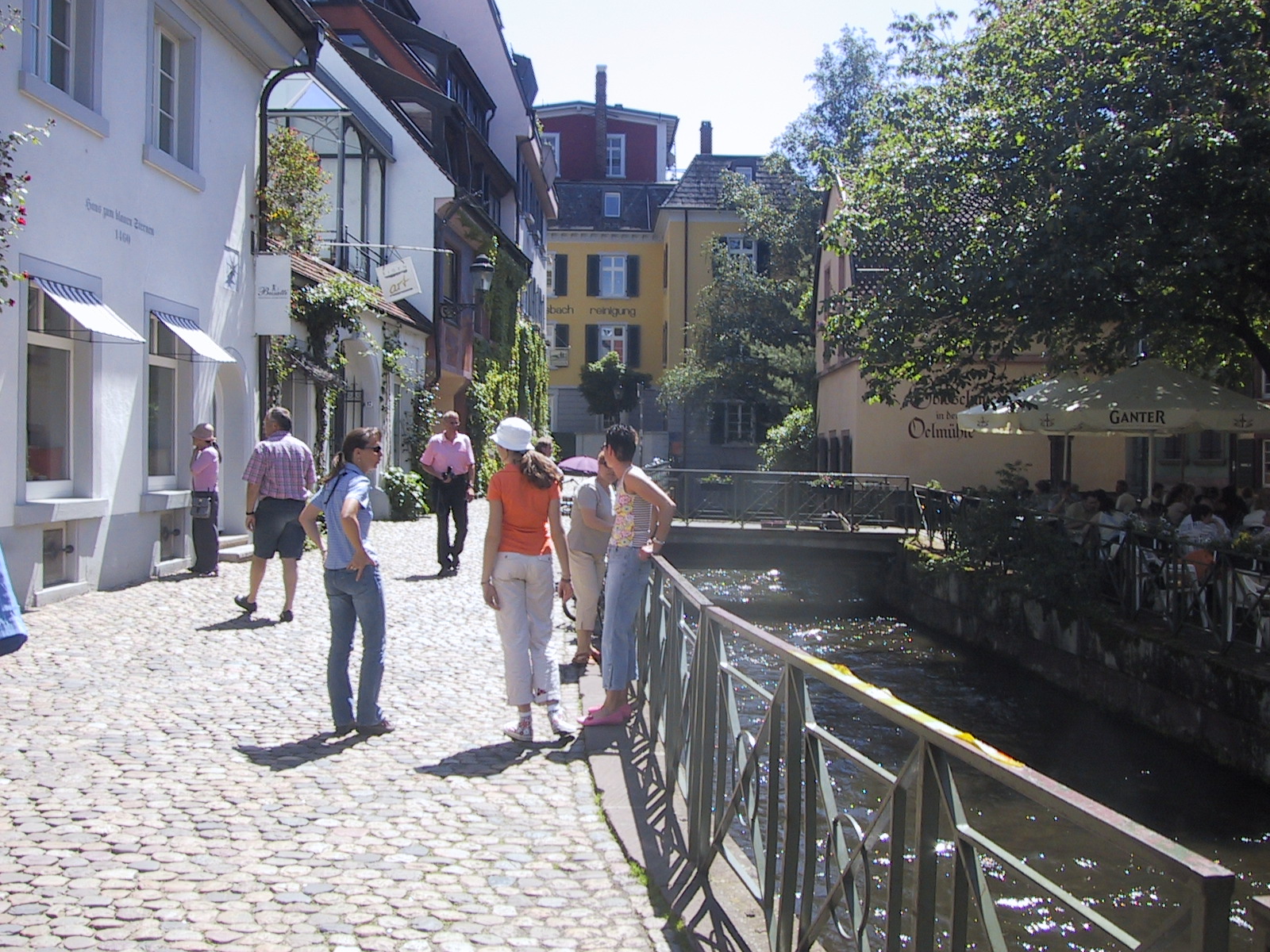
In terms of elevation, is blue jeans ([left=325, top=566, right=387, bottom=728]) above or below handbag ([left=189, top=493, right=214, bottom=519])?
below

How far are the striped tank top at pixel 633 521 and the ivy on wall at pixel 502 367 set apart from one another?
20.6 meters

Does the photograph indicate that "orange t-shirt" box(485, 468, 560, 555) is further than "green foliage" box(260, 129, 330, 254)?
No

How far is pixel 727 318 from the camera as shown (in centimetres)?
3947

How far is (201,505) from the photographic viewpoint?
1216 centimetres

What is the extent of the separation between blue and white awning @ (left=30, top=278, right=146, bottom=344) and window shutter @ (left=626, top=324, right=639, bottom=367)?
40.3 m

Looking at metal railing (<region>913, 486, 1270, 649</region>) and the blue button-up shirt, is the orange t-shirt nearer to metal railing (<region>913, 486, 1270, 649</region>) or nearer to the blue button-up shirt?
the blue button-up shirt

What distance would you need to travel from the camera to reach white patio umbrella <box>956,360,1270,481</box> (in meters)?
13.6

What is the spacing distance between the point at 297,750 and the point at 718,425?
38.5m

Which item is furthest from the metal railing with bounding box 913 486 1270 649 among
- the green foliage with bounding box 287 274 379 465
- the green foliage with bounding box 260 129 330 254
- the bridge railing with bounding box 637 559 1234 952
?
the green foliage with bounding box 260 129 330 254

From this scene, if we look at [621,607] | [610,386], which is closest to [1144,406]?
[621,607]

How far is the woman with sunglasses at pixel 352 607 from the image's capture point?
6445mm

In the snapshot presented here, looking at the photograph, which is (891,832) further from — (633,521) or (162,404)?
(162,404)

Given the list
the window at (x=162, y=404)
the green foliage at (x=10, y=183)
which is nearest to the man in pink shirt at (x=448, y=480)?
the window at (x=162, y=404)

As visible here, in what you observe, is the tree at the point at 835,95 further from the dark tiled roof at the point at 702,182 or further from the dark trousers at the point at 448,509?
the dark trousers at the point at 448,509
